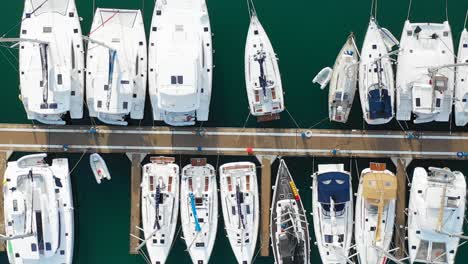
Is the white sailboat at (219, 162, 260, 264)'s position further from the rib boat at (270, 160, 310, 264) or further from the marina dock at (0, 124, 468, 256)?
the rib boat at (270, 160, 310, 264)

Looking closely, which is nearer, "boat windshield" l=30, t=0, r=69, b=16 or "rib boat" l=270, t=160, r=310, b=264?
"boat windshield" l=30, t=0, r=69, b=16

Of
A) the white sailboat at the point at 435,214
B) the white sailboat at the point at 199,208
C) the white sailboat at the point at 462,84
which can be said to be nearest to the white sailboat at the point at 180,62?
the white sailboat at the point at 199,208

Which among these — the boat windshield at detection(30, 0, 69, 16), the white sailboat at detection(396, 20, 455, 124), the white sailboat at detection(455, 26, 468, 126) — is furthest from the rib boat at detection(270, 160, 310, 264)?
the boat windshield at detection(30, 0, 69, 16)

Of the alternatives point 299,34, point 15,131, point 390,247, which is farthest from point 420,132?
point 15,131

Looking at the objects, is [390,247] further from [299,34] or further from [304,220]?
[299,34]

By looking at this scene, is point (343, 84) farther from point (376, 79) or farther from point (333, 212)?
point (333, 212)

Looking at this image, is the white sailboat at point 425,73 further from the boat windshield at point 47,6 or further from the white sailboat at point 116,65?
the boat windshield at point 47,6
